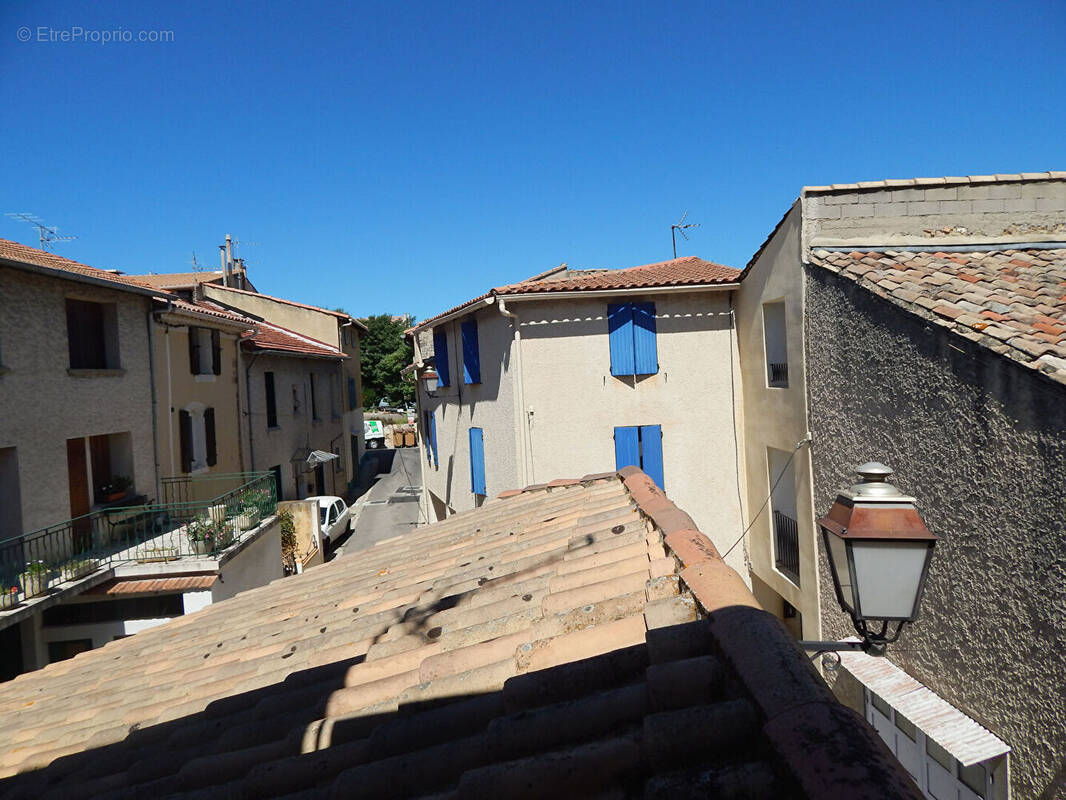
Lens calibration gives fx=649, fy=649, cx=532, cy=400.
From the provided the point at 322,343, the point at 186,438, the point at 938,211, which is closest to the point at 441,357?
the point at 186,438

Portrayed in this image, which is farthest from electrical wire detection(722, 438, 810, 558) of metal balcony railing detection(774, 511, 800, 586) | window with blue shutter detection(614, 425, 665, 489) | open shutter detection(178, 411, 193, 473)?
open shutter detection(178, 411, 193, 473)

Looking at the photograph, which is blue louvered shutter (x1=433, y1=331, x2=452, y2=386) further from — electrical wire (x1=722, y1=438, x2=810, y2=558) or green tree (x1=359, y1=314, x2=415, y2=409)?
green tree (x1=359, y1=314, x2=415, y2=409)

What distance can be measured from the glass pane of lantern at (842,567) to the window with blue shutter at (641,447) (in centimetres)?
822

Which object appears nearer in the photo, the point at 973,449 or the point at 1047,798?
the point at 1047,798

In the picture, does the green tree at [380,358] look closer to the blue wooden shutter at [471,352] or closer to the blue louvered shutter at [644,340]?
the blue wooden shutter at [471,352]

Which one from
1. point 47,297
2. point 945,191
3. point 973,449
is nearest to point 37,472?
point 47,297

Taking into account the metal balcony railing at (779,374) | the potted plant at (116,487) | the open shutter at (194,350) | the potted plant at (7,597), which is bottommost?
the potted plant at (7,597)

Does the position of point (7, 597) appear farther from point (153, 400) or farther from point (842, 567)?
point (842, 567)

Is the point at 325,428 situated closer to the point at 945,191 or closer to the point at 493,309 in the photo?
the point at 493,309

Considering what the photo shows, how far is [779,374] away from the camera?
31.6ft

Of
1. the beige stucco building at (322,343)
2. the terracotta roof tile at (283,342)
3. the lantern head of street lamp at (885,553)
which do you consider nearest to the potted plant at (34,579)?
the terracotta roof tile at (283,342)

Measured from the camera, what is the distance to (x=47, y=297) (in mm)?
11086

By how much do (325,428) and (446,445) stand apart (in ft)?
33.4

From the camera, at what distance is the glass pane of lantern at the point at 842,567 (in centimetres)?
295
